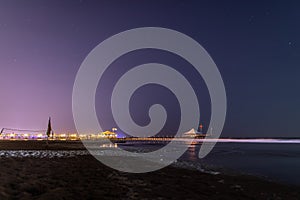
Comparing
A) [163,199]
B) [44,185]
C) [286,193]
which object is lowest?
[286,193]

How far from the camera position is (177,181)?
1081 cm

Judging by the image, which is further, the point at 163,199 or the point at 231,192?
the point at 231,192

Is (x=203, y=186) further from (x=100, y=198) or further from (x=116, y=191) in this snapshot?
(x=100, y=198)

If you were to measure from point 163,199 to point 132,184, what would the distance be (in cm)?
240

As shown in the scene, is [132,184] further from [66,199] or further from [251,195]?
[251,195]

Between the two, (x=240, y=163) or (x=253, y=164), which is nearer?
(x=253, y=164)

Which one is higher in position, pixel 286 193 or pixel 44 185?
pixel 44 185

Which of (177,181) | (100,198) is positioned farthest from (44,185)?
(177,181)

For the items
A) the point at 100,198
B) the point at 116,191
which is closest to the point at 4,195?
the point at 100,198

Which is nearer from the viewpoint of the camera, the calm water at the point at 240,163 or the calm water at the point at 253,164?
the calm water at the point at 253,164

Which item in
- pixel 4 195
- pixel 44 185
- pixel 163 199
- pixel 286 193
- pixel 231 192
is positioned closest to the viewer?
pixel 4 195

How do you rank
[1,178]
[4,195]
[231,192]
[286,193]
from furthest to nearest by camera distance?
[286,193] → [231,192] → [1,178] → [4,195]

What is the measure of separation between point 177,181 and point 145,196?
3384 mm

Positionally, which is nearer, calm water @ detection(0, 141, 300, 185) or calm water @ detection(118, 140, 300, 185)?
calm water @ detection(118, 140, 300, 185)
